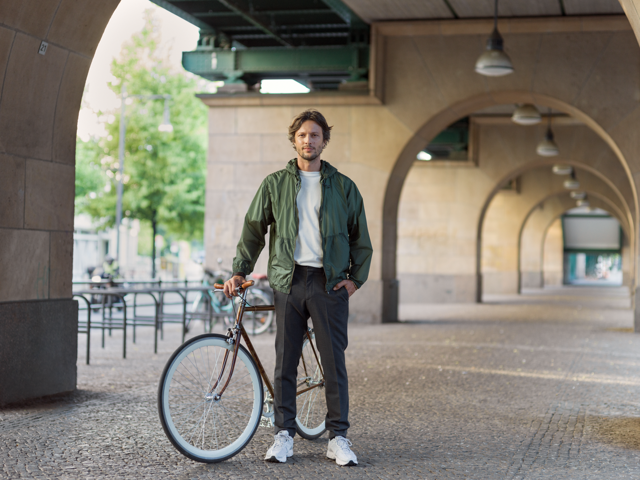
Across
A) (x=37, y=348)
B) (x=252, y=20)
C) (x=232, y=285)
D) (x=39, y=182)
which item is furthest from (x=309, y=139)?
(x=252, y=20)

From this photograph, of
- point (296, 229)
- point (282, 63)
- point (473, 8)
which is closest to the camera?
point (296, 229)

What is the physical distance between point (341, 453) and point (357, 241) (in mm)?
1193

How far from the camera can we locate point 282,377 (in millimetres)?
4555

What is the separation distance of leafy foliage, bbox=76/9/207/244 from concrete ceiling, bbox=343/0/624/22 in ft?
57.4

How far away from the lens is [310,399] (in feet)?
16.8

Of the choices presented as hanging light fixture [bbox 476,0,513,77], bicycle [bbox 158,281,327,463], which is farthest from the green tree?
bicycle [bbox 158,281,327,463]

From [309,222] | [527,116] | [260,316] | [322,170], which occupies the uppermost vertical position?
[527,116]

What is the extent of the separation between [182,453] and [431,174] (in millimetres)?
20385

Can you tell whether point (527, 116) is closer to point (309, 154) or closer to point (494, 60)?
point (494, 60)

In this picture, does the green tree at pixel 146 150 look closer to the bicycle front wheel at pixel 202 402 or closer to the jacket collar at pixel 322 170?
the bicycle front wheel at pixel 202 402

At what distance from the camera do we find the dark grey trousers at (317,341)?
4.52m

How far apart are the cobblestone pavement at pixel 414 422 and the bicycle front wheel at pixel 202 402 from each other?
115 millimetres

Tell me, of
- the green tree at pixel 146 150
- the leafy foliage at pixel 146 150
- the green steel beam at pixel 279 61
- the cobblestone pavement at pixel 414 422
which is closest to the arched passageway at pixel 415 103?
the green steel beam at pixel 279 61

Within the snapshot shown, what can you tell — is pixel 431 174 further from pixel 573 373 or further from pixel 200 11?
pixel 573 373
